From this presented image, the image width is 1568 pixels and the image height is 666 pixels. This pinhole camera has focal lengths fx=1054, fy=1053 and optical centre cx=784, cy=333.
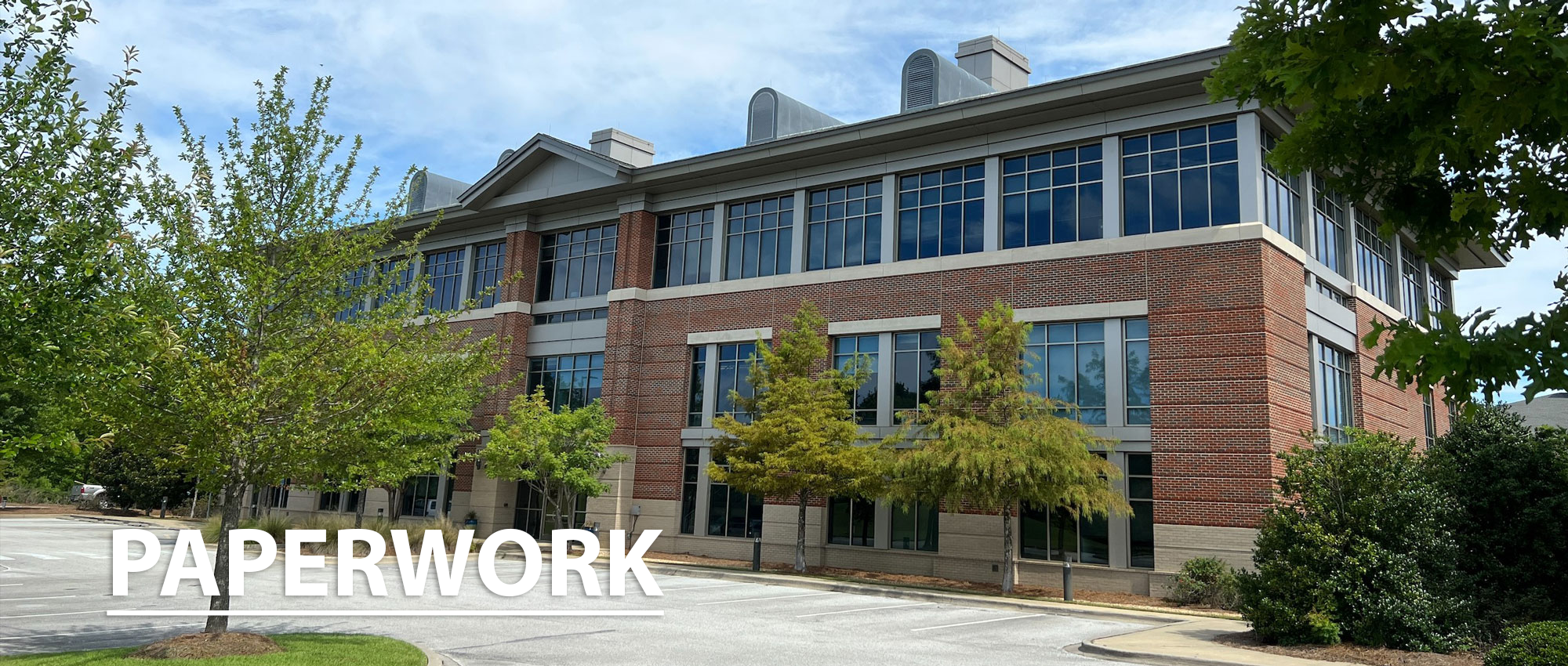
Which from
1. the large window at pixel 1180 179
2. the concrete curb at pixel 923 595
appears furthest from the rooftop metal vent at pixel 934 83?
the concrete curb at pixel 923 595

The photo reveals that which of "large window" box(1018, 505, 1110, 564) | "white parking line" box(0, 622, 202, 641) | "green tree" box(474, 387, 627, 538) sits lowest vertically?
"white parking line" box(0, 622, 202, 641)

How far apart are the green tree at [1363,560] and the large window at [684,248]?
21027mm

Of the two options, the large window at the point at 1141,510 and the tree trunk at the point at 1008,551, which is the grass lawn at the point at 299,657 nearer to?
the tree trunk at the point at 1008,551

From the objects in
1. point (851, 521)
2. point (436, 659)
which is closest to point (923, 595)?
point (851, 521)

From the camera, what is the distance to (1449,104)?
28.4ft

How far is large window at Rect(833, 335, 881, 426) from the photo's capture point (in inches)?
1167

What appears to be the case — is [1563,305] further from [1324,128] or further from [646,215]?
[646,215]

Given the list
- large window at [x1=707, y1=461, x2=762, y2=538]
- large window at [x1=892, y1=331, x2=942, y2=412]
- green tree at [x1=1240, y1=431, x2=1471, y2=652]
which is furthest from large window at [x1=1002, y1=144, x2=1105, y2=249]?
green tree at [x1=1240, y1=431, x2=1471, y2=652]

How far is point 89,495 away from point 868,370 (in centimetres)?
5100

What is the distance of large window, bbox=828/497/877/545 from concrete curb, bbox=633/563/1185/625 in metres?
3.42

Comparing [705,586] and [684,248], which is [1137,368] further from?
[684,248]

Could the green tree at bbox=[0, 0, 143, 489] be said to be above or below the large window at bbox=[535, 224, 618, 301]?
below

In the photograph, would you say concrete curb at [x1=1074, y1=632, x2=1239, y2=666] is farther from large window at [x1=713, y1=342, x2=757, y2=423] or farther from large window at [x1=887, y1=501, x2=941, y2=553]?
large window at [x1=713, y1=342, x2=757, y2=423]

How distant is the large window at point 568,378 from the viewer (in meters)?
36.4
